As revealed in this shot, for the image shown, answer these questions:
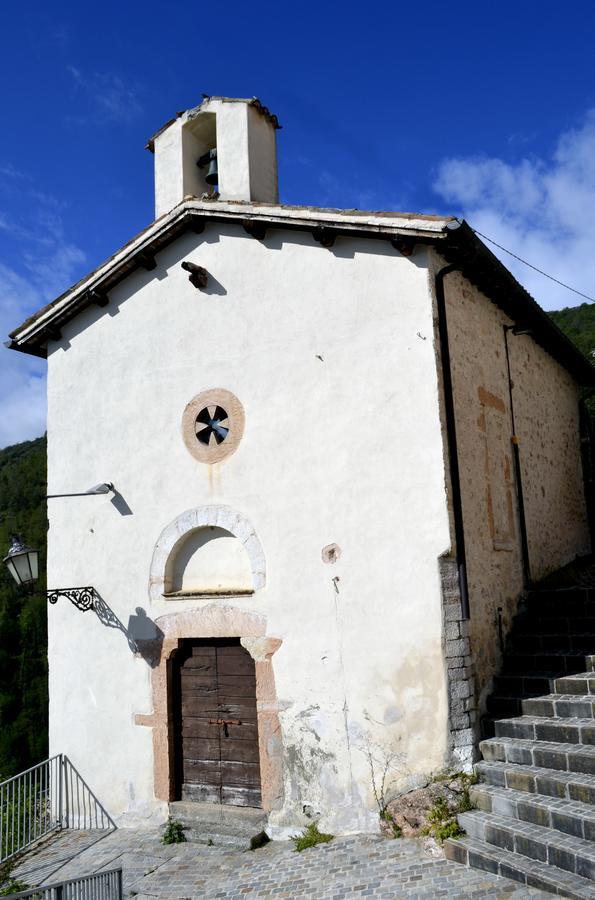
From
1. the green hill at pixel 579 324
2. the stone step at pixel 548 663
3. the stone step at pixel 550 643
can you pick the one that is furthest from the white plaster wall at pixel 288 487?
the green hill at pixel 579 324

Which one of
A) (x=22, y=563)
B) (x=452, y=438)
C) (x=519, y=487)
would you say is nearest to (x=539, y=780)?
(x=452, y=438)

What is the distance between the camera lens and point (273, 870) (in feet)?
20.8

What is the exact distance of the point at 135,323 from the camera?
29.3ft

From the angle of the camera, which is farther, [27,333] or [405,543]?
[27,333]

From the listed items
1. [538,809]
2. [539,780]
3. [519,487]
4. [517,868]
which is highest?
[519,487]

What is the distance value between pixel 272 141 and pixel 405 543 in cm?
565

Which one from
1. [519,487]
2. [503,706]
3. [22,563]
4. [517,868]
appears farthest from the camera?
[519,487]

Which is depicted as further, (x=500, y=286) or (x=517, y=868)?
(x=500, y=286)

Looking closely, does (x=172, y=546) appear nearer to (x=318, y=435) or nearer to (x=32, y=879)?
(x=318, y=435)

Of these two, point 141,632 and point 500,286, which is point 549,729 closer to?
point 141,632

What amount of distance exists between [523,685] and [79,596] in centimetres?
503

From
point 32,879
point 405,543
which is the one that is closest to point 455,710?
point 405,543

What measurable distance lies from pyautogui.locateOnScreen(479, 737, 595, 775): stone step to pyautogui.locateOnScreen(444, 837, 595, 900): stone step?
0.83 m

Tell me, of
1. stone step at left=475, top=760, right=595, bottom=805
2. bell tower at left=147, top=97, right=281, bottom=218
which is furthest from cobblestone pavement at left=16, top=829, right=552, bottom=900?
bell tower at left=147, top=97, right=281, bottom=218
